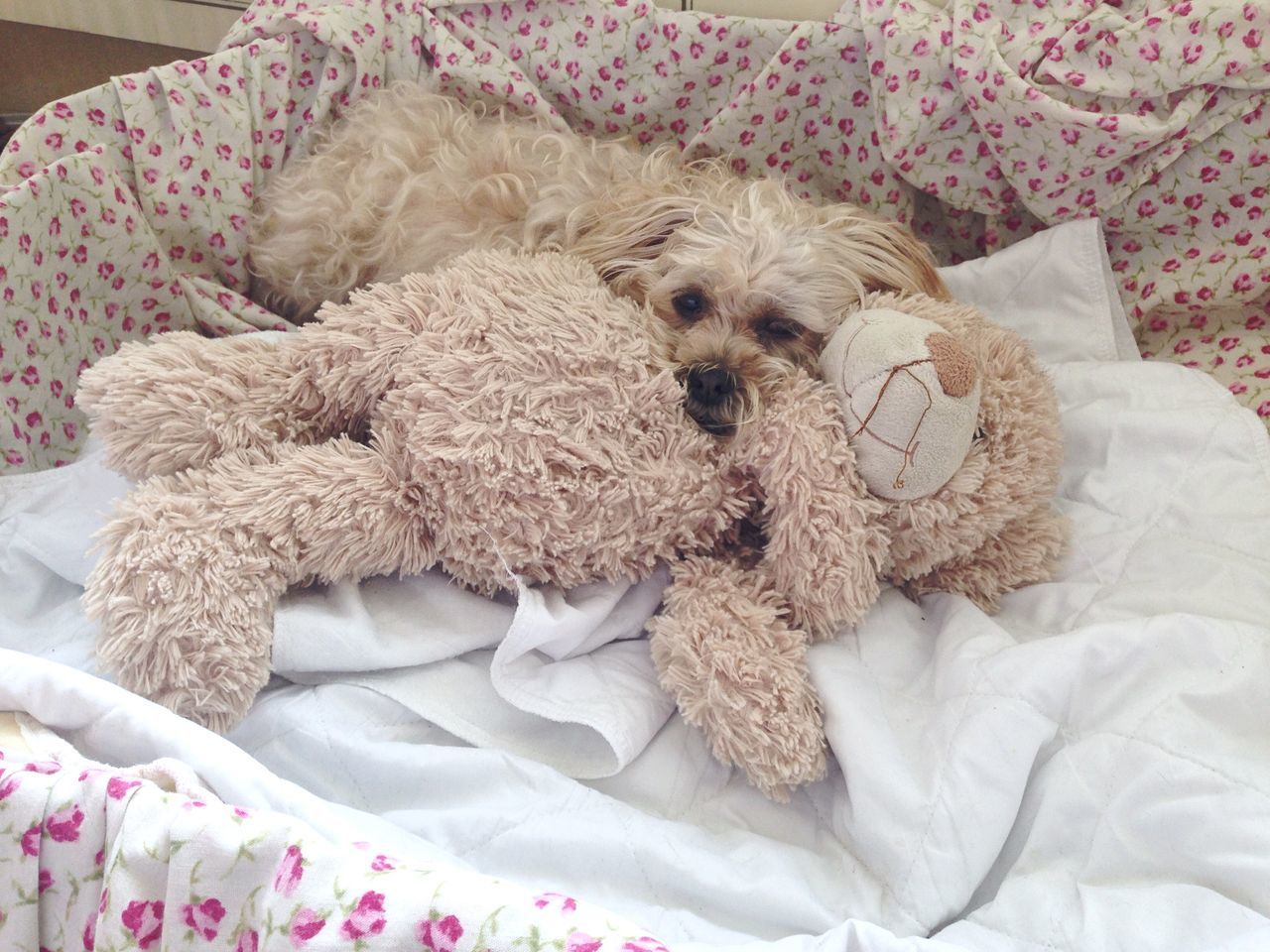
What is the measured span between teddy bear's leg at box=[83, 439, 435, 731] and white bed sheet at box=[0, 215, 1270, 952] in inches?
2.1

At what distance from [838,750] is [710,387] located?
0.41 metres

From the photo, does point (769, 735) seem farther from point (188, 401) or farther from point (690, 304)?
point (188, 401)

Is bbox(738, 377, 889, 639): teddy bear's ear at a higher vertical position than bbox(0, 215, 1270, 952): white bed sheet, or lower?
higher

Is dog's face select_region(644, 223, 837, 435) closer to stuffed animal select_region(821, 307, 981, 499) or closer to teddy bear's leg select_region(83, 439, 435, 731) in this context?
stuffed animal select_region(821, 307, 981, 499)

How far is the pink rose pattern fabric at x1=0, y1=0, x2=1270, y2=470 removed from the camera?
1292 millimetres

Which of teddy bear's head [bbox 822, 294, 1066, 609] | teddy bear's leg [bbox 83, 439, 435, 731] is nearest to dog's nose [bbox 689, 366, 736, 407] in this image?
teddy bear's head [bbox 822, 294, 1066, 609]

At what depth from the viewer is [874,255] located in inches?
49.1

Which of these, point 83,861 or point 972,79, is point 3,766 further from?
point 972,79

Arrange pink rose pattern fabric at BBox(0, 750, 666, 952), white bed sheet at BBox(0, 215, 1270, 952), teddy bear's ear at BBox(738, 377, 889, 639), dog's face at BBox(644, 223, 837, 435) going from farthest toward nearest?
dog's face at BBox(644, 223, 837, 435), teddy bear's ear at BBox(738, 377, 889, 639), white bed sheet at BBox(0, 215, 1270, 952), pink rose pattern fabric at BBox(0, 750, 666, 952)

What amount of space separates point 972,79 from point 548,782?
1105mm

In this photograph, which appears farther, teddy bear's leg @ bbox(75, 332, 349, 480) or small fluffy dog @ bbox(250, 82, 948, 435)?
small fluffy dog @ bbox(250, 82, 948, 435)

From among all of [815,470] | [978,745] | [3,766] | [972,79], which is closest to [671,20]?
[972,79]

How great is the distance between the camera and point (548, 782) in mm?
960

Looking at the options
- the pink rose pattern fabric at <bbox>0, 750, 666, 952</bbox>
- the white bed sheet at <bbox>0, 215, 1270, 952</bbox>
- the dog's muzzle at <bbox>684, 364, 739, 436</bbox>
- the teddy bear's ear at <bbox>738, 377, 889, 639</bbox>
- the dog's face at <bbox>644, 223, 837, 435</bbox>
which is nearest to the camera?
the pink rose pattern fabric at <bbox>0, 750, 666, 952</bbox>
